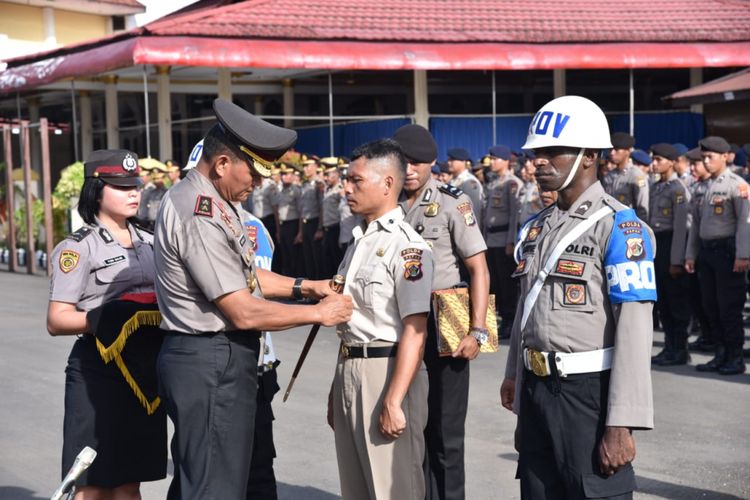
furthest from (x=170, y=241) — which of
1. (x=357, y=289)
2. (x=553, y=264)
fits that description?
(x=553, y=264)

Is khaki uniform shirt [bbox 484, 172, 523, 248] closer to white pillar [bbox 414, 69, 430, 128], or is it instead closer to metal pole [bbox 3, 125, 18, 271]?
white pillar [bbox 414, 69, 430, 128]

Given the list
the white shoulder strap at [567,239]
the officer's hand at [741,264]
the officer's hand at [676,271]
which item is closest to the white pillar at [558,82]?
the officer's hand at [676,271]

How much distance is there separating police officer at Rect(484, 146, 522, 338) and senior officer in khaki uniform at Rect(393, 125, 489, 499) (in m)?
7.23

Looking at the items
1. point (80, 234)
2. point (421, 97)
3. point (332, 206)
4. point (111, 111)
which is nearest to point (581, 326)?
point (80, 234)

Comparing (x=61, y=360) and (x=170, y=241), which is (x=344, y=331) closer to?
(x=170, y=241)

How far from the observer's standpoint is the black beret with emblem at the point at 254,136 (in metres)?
3.93

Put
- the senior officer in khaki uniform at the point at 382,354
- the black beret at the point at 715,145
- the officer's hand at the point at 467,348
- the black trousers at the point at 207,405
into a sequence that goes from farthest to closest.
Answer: the black beret at the point at 715,145 < the officer's hand at the point at 467,348 < the senior officer in khaki uniform at the point at 382,354 < the black trousers at the point at 207,405

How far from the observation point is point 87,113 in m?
28.1

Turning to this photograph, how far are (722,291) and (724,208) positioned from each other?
29.9 inches

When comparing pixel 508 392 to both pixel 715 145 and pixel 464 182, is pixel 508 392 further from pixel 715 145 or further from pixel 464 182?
pixel 464 182

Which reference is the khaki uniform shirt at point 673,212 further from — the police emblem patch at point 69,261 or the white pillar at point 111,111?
the white pillar at point 111,111

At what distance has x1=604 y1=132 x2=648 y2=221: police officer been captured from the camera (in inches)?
449

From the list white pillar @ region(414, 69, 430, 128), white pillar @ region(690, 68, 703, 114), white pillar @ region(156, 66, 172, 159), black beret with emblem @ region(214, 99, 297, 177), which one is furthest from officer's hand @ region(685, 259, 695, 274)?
white pillar @ region(156, 66, 172, 159)

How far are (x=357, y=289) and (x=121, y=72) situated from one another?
2010 cm
